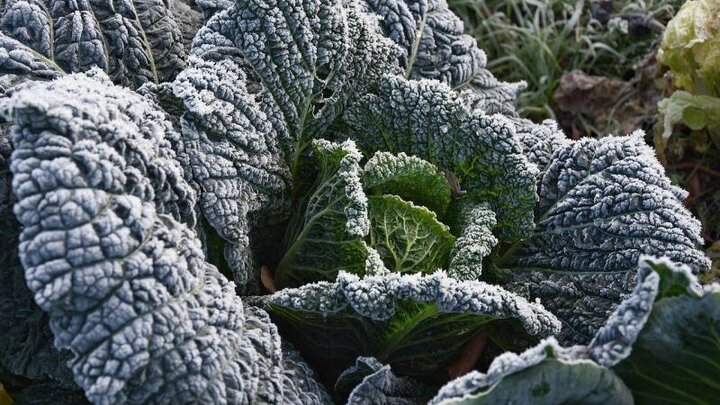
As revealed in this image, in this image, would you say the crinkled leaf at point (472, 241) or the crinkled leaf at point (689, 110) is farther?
the crinkled leaf at point (689, 110)

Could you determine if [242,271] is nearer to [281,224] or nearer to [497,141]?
[281,224]

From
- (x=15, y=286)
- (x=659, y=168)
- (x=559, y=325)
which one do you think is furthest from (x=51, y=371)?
(x=659, y=168)

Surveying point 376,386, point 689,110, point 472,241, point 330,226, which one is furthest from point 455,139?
point 689,110

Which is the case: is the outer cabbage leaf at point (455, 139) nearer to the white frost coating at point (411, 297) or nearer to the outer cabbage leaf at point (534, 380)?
the white frost coating at point (411, 297)

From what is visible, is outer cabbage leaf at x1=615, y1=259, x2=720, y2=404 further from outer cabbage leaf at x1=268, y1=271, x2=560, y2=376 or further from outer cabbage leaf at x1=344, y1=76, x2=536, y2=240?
outer cabbage leaf at x1=344, y1=76, x2=536, y2=240

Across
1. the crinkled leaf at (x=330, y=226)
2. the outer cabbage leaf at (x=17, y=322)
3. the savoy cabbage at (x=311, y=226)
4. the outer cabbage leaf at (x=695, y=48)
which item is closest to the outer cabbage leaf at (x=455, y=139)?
the savoy cabbage at (x=311, y=226)

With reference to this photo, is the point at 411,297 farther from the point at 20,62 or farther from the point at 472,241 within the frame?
the point at 20,62

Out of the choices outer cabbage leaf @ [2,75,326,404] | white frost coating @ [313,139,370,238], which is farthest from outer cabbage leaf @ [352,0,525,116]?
outer cabbage leaf @ [2,75,326,404]
